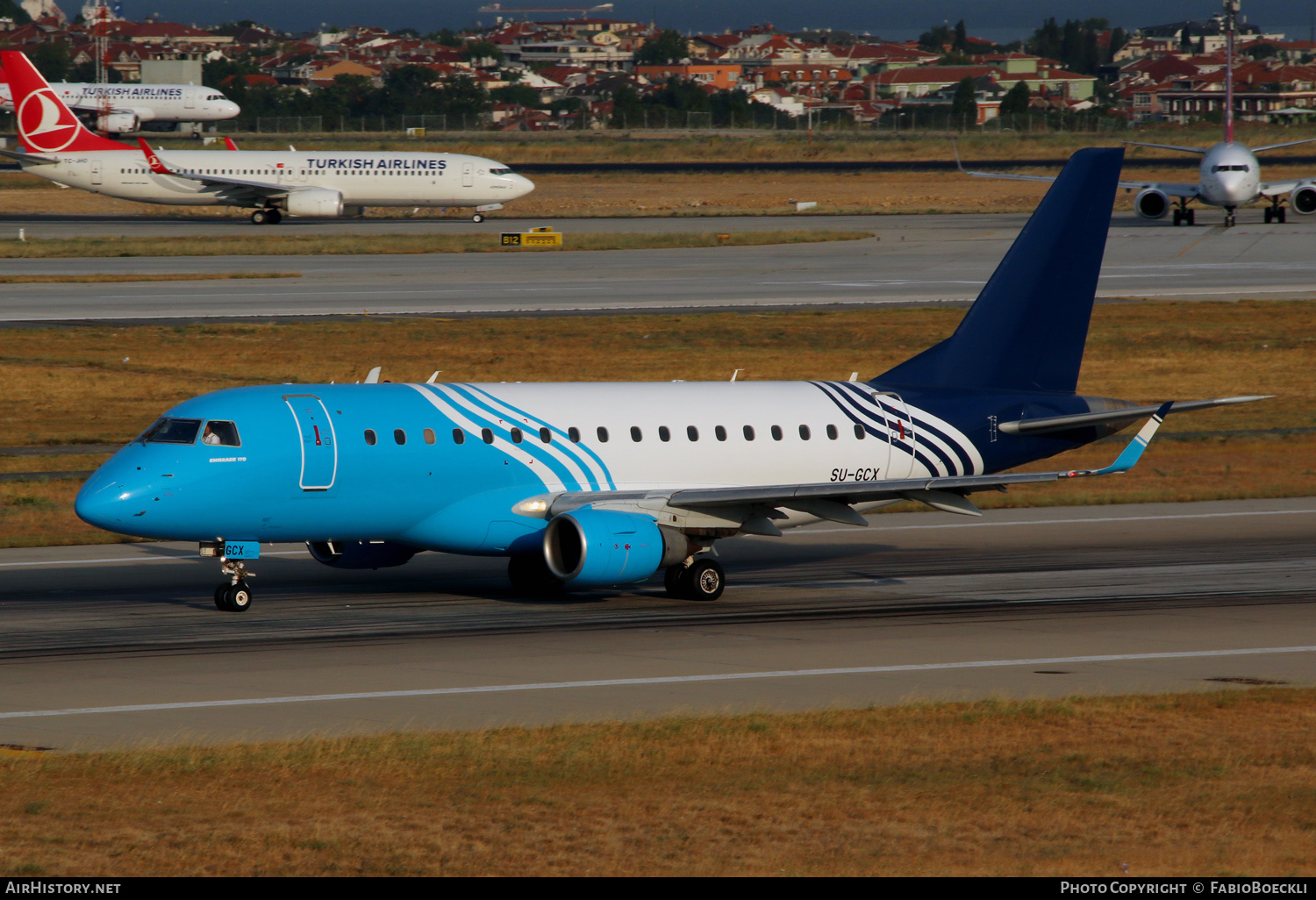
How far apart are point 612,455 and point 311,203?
92762mm

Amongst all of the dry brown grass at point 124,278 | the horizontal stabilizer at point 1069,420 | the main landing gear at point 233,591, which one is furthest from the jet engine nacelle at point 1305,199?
the main landing gear at point 233,591

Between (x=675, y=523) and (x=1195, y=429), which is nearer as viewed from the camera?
(x=675, y=523)

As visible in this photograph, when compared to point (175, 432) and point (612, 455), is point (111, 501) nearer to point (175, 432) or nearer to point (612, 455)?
point (175, 432)

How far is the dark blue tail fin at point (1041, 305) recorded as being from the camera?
1421 inches

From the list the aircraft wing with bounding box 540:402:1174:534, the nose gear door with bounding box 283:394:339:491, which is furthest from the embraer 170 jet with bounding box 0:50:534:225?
the aircraft wing with bounding box 540:402:1174:534

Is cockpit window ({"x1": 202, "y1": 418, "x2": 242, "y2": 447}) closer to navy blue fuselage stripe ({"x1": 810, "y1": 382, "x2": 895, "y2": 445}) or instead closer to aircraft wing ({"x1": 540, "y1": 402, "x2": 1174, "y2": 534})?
aircraft wing ({"x1": 540, "y1": 402, "x2": 1174, "y2": 534})

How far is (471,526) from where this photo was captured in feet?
99.7

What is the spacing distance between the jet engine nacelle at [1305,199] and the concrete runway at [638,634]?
82.3 metres

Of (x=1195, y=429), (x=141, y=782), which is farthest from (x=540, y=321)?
(x=141, y=782)

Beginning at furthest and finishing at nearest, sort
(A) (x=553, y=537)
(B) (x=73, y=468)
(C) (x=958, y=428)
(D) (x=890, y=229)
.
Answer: (D) (x=890, y=229) < (B) (x=73, y=468) < (C) (x=958, y=428) < (A) (x=553, y=537)

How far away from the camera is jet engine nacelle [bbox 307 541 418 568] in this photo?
3166 cm

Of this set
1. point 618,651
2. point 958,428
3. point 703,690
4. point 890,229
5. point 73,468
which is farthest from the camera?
point 890,229
